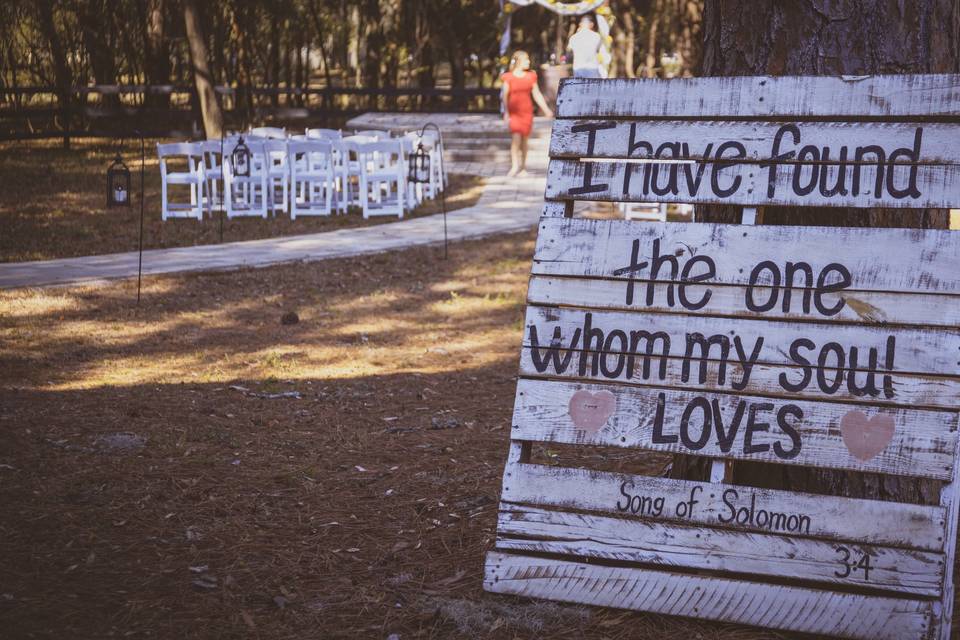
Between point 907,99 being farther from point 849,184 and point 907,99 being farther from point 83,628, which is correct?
point 83,628

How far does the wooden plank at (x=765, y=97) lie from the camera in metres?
2.80

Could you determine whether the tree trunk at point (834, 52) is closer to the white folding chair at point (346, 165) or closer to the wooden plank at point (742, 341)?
the wooden plank at point (742, 341)

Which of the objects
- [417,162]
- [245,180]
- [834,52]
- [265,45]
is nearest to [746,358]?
[834,52]

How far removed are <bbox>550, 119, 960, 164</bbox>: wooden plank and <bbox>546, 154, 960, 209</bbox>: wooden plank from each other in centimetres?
3

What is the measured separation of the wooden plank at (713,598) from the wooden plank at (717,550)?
0.13 feet

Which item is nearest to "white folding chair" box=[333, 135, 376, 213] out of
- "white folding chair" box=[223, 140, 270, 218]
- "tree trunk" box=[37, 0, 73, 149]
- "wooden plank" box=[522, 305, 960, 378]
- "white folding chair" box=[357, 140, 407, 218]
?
"white folding chair" box=[357, 140, 407, 218]

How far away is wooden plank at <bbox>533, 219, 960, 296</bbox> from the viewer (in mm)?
2766

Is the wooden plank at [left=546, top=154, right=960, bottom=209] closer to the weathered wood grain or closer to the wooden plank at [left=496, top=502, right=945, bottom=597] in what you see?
the weathered wood grain

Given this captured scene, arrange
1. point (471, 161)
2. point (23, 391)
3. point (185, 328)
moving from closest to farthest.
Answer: point (23, 391), point (185, 328), point (471, 161)

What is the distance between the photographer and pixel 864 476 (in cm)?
313

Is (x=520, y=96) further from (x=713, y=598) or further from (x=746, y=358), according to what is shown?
(x=713, y=598)

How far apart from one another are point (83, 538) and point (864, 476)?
270cm

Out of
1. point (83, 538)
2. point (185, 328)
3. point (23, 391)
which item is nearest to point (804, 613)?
point (83, 538)

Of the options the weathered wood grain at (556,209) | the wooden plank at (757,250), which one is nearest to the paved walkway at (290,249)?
the weathered wood grain at (556,209)
